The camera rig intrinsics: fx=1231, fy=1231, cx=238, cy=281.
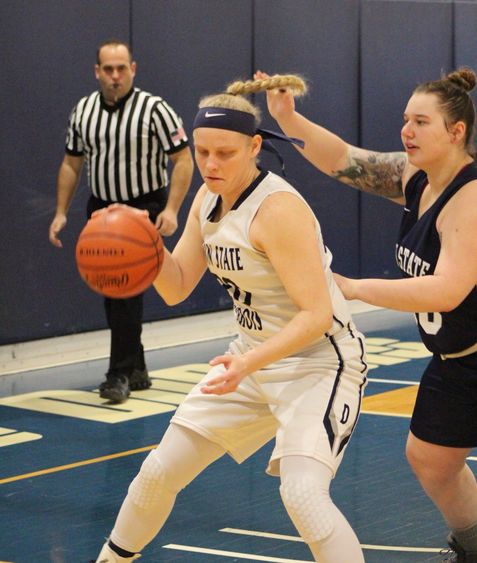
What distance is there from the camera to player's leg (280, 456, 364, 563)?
366 centimetres

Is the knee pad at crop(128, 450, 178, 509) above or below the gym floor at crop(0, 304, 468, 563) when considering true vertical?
above

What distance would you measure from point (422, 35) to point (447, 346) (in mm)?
8724

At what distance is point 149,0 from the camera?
9.89m

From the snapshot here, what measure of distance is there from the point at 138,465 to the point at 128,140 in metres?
2.47

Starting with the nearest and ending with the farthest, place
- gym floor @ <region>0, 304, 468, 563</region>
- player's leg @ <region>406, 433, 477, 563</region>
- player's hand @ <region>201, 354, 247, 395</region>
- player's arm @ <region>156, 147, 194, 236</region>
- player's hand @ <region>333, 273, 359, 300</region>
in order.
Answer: player's hand @ <region>201, 354, 247, 395</region>
player's hand @ <region>333, 273, 359, 300</region>
player's leg @ <region>406, 433, 477, 563</region>
gym floor @ <region>0, 304, 468, 563</region>
player's arm @ <region>156, 147, 194, 236</region>

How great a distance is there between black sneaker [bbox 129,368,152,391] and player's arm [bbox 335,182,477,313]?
4.07m

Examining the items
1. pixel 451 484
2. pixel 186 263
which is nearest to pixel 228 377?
pixel 186 263

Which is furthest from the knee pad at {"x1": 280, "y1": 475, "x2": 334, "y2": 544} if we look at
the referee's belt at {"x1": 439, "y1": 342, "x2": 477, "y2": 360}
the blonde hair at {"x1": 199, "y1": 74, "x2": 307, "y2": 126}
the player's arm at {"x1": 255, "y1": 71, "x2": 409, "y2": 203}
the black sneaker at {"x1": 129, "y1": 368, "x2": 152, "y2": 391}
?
the black sneaker at {"x1": 129, "y1": 368, "x2": 152, "y2": 391}

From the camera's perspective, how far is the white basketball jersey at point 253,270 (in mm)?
3947

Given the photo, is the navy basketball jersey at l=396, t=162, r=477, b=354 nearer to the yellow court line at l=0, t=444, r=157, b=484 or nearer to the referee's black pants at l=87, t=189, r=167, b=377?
the yellow court line at l=0, t=444, r=157, b=484

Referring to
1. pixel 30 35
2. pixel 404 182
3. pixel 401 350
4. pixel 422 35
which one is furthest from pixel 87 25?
pixel 404 182

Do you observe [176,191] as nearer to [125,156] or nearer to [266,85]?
[125,156]

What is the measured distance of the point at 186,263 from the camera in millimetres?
4293

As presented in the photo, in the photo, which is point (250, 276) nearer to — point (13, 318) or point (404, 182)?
point (404, 182)
